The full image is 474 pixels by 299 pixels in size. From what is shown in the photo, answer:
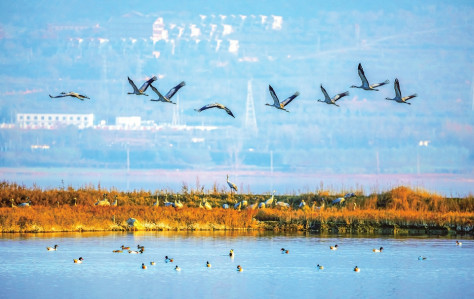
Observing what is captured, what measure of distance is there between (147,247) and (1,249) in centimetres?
502

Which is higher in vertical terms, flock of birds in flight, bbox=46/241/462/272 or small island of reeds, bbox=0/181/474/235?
small island of reeds, bbox=0/181/474/235

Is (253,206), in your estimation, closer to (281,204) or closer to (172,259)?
(281,204)

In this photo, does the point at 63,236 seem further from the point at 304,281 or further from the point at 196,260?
the point at 304,281

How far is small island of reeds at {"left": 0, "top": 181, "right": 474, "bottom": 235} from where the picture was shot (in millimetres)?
39531

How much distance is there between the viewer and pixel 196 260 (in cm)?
3225

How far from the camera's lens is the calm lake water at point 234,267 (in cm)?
2702

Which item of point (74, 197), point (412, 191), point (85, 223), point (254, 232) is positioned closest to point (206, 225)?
point (254, 232)

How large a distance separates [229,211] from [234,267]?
11.9 meters

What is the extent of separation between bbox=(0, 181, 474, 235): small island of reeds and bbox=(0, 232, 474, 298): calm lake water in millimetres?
834

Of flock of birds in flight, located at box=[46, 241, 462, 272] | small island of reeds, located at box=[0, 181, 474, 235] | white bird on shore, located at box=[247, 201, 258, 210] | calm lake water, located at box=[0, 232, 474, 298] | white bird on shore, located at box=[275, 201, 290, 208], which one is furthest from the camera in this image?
white bird on shore, located at box=[275, 201, 290, 208]

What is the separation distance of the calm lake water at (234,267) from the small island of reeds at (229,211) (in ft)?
2.74

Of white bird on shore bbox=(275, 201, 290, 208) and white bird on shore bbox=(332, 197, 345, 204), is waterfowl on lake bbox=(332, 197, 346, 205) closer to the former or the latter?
white bird on shore bbox=(332, 197, 345, 204)

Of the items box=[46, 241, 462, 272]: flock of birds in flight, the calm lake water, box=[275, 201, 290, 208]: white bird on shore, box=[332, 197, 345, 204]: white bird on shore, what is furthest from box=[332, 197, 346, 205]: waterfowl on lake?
box=[46, 241, 462, 272]: flock of birds in flight

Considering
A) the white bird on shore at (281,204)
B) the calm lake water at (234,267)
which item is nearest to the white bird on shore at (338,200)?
the white bird on shore at (281,204)
